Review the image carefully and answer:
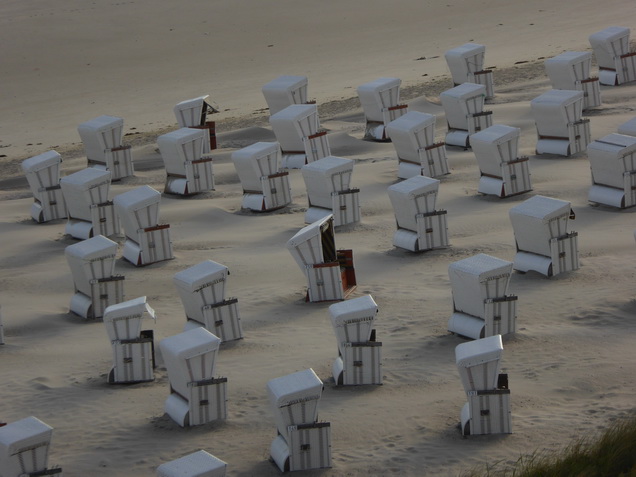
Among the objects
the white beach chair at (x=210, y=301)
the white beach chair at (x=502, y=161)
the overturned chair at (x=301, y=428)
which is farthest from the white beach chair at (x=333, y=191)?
the overturned chair at (x=301, y=428)

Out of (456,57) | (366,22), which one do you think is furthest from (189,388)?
(366,22)

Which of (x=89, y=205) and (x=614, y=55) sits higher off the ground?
(x=614, y=55)

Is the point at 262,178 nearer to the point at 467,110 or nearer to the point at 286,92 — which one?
the point at 467,110

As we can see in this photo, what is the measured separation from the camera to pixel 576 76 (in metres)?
27.5

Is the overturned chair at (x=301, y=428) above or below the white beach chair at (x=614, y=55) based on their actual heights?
below

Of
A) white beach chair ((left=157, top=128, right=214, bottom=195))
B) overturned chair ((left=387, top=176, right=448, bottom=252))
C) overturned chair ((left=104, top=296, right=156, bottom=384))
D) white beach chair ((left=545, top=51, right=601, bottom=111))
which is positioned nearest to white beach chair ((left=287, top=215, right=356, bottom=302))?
overturned chair ((left=387, top=176, right=448, bottom=252))

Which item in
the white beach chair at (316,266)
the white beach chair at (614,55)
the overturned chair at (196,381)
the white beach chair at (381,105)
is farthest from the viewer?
the white beach chair at (614,55)

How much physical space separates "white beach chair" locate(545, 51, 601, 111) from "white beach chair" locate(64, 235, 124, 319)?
15.2 m

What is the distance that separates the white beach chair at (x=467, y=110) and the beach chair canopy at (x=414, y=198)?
7.04 metres

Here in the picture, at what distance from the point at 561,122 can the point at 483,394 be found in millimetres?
13659

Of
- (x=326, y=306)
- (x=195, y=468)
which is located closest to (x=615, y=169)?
(x=326, y=306)

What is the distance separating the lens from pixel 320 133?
82.0 feet

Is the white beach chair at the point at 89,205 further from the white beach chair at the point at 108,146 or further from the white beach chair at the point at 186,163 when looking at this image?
the white beach chair at the point at 108,146

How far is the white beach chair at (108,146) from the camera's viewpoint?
2553 centimetres
